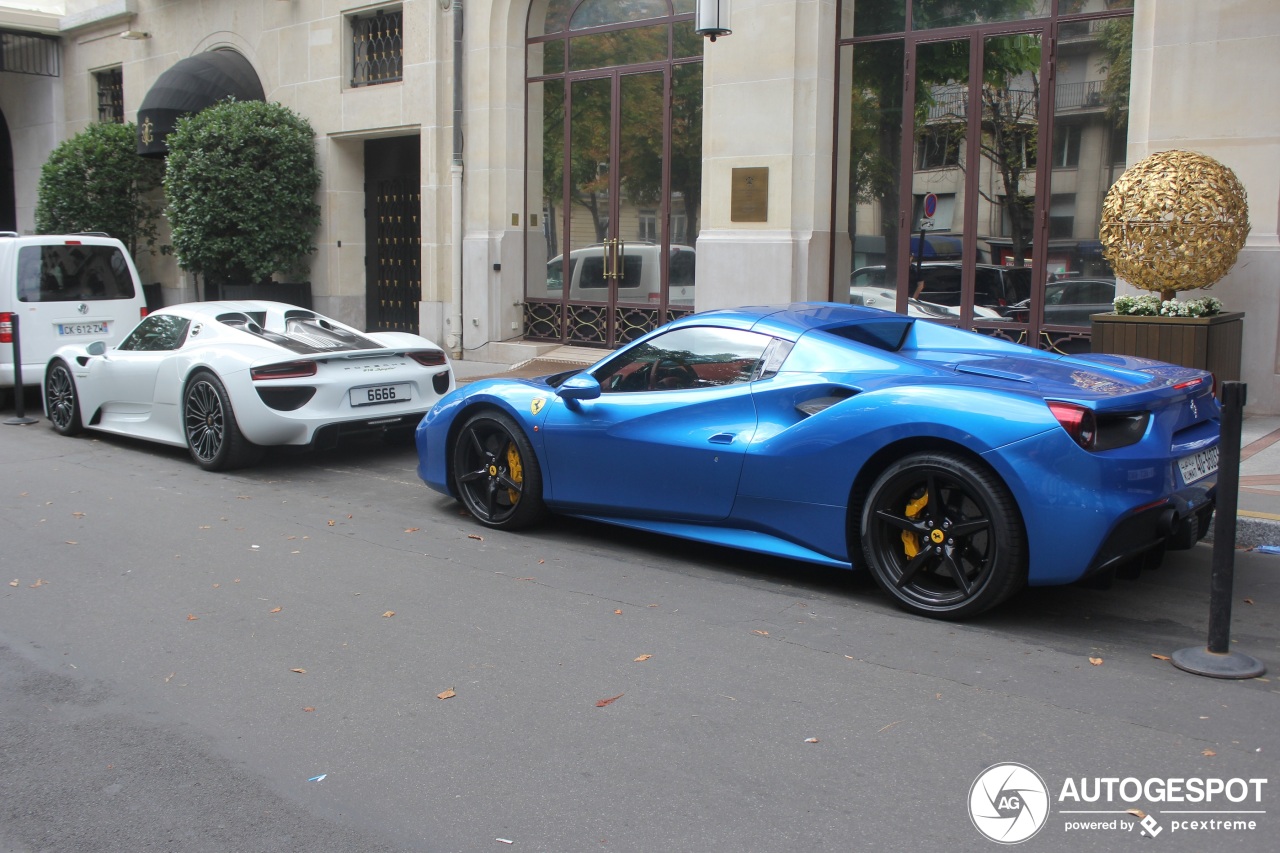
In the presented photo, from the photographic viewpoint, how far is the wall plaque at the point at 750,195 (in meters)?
12.9

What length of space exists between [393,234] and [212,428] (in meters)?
9.81

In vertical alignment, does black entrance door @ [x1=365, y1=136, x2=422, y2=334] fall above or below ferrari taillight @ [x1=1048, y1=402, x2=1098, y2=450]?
above

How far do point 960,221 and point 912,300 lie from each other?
98cm

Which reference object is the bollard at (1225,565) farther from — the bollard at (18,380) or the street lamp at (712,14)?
the bollard at (18,380)

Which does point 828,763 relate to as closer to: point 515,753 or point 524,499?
point 515,753

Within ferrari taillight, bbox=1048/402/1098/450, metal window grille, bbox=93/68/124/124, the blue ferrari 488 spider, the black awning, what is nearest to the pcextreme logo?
the blue ferrari 488 spider

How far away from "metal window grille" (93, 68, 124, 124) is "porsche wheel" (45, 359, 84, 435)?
1418 cm

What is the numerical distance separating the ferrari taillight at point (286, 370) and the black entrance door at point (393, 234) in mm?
9126

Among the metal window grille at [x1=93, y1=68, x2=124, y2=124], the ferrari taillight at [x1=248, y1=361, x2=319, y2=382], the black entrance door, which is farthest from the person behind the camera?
the metal window grille at [x1=93, y1=68, x2=124, y2=124]

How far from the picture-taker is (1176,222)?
9016 millimetres

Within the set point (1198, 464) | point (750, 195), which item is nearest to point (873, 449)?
point (1198, 464)

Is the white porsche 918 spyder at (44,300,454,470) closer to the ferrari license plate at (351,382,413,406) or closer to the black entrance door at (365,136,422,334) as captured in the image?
the ferrari license plate at (351,382,413,406)

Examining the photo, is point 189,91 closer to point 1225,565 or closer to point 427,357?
point 427,357

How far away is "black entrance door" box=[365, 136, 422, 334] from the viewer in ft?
59.3
